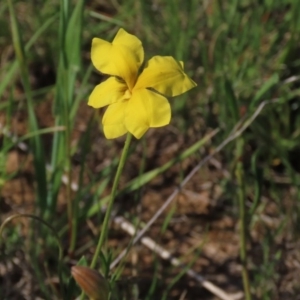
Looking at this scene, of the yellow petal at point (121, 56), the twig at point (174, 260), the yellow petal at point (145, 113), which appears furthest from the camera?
the twig at point (174, 260)

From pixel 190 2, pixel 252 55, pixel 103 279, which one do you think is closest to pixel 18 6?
pixel 190 2

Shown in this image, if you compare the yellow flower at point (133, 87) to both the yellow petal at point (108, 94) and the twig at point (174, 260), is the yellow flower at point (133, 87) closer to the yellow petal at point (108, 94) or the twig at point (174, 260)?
the yellow petal at point (108, 94)

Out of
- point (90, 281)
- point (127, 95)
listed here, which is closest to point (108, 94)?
point (127, 95)

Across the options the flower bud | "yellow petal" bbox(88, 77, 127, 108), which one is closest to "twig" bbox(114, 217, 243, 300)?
the flower bud

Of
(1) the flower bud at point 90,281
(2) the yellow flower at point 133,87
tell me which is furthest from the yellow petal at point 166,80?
(1) the flower bud at point 90,281

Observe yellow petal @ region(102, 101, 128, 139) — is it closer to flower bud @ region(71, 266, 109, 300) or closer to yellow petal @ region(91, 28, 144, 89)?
yellow petal @ region(91, 28, 144, 89)

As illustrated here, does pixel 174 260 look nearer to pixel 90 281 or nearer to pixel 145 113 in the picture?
pixel 90 281
